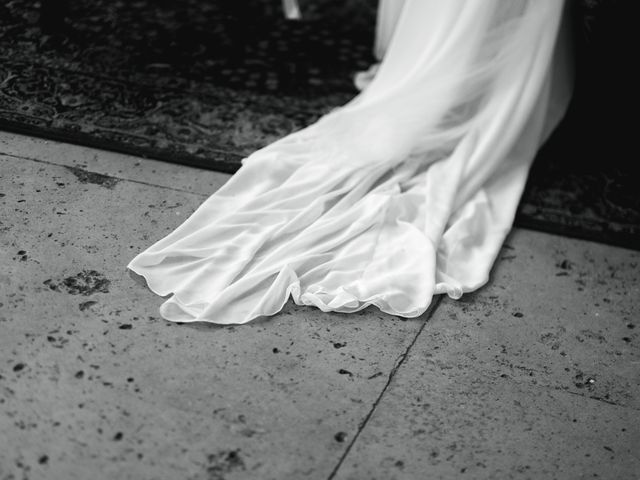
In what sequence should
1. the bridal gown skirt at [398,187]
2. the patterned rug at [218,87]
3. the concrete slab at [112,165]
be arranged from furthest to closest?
the patterned rug at [218,87], the concrete slab at [112,165], the bridal gown skirt at [398,187]

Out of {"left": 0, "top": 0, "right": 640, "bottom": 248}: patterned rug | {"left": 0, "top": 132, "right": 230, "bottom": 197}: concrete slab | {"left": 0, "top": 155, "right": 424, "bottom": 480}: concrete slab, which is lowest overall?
{"left": 0, "top": 0, "right": 640, "bottom": 248}: patterned rug

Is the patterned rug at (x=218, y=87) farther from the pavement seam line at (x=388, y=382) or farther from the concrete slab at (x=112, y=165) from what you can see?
the pavement seam line at (x=388, y=382)

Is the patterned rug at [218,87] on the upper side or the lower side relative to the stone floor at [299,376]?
lower

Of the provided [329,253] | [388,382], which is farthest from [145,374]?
[329,253]

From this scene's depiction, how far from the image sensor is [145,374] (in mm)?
1814

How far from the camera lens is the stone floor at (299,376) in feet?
5.42

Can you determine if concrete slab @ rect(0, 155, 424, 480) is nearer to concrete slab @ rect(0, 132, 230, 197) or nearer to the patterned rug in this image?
concrete slab @ rect(0, 132, 230, 197)

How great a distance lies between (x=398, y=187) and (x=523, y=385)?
775mm

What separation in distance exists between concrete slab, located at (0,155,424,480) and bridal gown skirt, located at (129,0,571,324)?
9 cm

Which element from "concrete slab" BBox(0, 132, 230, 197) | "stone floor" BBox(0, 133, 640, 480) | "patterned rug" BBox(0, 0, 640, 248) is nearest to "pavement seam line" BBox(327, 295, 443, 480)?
"stone floor" BBox(0, 133, 640, 480)

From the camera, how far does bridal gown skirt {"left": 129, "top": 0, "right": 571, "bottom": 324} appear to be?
2.13 metres

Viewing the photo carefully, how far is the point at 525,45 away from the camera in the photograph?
2.68m

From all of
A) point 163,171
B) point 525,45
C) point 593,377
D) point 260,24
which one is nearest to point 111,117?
point 163,171

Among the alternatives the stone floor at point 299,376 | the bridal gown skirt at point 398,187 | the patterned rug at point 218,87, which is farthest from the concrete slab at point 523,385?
the patterned rug at point 218,87
